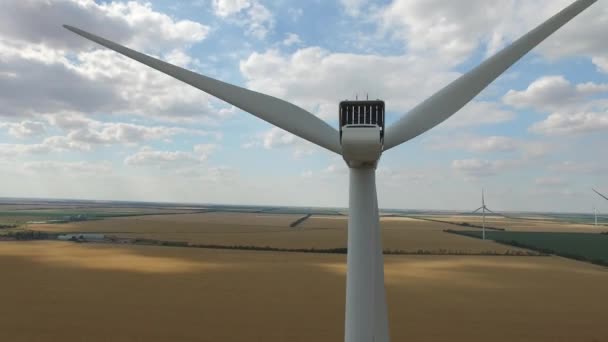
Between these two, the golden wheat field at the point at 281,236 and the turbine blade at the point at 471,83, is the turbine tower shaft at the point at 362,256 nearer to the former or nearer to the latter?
the turbine blade at the point at 471,83

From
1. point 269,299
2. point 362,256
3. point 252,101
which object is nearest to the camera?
point 362,256

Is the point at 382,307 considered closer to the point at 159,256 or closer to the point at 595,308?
the point at 595,308

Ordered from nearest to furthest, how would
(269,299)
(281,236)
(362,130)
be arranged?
(362,130) → (269,299) → (281,236)

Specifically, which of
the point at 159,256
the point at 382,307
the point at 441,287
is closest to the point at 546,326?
the point at 441,287

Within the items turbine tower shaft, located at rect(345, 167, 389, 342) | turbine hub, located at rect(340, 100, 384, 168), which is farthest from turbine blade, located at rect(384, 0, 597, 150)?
turbine hub, located at rect(340, 100, 384, 168)

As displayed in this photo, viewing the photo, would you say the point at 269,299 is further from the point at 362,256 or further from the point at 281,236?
the point at 281,236

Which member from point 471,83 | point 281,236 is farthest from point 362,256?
point 281,236

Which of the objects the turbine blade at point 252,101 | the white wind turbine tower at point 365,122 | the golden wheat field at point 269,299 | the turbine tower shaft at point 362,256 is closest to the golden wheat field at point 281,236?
the golden wheat field at point 269,299
